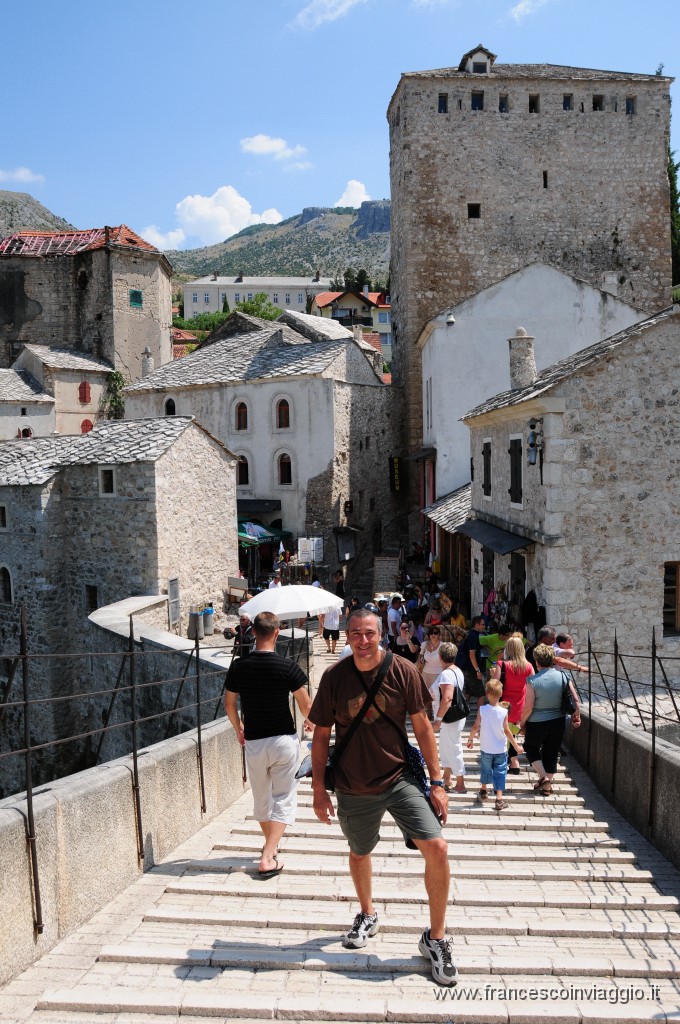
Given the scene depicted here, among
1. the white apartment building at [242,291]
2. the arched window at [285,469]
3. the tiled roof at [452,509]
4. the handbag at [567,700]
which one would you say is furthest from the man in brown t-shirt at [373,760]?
the white apartment building at [242,291]

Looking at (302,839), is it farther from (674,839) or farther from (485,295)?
(485,295)

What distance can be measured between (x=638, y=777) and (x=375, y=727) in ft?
12.3

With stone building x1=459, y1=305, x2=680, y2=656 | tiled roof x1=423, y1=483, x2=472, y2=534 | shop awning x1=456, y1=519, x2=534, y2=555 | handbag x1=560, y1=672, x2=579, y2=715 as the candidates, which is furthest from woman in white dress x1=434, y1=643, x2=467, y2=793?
tiled roof x1=423, y1=483, x2=472, y2=534

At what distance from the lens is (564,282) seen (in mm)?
25469

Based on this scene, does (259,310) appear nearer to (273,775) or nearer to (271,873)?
(273,775)

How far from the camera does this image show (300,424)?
→ 97.2 feet

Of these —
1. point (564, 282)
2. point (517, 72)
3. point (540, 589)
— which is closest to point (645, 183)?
point (517, 72)

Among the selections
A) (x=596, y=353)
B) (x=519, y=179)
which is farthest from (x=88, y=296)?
(x=596, y=353)

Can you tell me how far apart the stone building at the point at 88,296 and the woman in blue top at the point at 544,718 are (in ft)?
119

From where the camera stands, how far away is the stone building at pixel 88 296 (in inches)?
1606

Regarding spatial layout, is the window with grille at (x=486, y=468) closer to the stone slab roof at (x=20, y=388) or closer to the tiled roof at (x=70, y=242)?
the stone slab roof at (x=20, y=388)

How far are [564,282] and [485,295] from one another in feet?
8.52

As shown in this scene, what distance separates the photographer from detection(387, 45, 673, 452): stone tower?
33719mm

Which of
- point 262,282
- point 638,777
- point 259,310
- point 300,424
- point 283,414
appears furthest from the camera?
point 262,282
